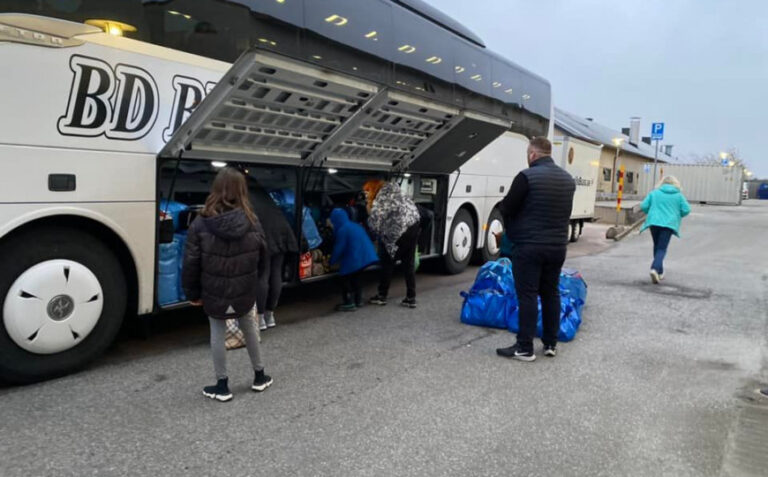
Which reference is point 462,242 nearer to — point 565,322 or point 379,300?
point 379,300

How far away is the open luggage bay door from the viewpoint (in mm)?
4512

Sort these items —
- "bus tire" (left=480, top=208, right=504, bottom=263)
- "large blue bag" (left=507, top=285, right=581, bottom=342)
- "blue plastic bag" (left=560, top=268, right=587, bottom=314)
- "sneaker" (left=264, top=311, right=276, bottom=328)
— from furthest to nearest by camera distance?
"bus tire" (left=480, top=208, right=504, bottom=263)
"blue plastic bag" (left=560, top=268, right=587, bottom=314)
"sneaker" (left=264, top=311, right=276, bottom=328)
"large blue bag" (left=507, top=285, right=581, bottom=342)

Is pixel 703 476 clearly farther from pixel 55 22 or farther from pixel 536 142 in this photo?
pixel 55 22

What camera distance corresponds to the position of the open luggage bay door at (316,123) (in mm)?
Answer: 4512

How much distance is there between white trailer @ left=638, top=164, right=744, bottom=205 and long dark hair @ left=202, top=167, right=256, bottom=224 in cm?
3639

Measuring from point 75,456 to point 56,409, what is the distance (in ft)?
2.37

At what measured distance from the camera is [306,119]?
18.1 feet

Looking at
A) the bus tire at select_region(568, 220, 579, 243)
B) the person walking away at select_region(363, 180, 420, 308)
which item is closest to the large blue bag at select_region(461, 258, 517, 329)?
the person walking away at select_region(363, 180, 420, 308)

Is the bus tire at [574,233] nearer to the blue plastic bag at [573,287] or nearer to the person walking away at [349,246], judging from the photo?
the blue plastic bag at [573,287]

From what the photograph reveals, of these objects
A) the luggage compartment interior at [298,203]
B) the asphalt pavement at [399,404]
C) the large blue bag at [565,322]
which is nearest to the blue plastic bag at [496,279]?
the large blue bag at [565,322]

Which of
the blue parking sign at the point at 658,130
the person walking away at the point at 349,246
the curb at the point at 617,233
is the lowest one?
the curb at the point at 617,233

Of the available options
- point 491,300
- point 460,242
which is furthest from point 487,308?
point 460,242

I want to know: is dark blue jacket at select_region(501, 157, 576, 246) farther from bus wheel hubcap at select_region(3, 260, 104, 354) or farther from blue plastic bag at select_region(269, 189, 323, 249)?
bus wheel hubcap at select_region(3, 260, 104, 354)

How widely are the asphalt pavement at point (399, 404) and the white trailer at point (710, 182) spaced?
33785 mm
